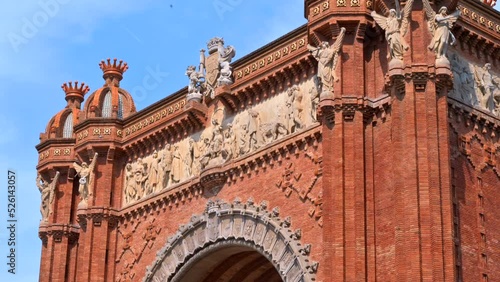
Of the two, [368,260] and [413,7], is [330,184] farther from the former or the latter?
[413,7]

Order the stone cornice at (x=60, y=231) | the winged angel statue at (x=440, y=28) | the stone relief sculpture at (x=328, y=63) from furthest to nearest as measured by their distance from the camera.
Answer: the stone cornice at (x=60, y=231), the stone relief sculpture at (x=328, y=63), the winged angel statue at (x=440, y=28)

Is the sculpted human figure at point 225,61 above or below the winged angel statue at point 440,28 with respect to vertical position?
above

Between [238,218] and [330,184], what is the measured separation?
369cm

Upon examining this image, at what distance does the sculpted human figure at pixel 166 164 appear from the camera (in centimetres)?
2766

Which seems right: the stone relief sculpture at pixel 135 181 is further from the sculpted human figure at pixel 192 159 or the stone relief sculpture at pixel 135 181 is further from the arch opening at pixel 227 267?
the arch opening at pixel 227 267

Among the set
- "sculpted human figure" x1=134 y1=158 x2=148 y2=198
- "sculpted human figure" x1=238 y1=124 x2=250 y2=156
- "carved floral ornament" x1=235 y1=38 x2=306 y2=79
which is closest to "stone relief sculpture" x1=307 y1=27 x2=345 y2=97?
"carved floral ornament" x1=235 y1=38 x2=306 y2=79

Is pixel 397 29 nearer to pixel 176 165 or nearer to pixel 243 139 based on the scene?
pixel 243 139

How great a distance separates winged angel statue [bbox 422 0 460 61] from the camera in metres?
21.4

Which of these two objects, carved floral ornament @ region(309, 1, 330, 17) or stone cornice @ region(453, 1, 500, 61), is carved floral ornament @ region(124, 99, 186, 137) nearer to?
carved floral ornament @ region(309, 1, 330, 17)

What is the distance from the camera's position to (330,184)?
864 inches

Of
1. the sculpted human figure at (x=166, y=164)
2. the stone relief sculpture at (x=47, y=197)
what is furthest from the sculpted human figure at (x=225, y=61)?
the stone relief sculpture at (x=47, y=197)

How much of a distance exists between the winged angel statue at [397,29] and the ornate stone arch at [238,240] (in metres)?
4.34

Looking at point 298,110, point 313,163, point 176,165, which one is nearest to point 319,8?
point 298,110

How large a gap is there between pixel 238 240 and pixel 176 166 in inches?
134
